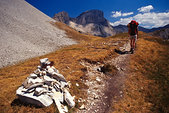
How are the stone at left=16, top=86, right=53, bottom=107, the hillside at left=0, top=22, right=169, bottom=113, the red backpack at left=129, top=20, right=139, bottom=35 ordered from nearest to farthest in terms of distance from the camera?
the stone at left=16, top=86, right=53, bottom=107 → the hillside at left=0, top=22, right=169, bottom=113 → the red backpack at left=129, top=20, right=139, bottom=35

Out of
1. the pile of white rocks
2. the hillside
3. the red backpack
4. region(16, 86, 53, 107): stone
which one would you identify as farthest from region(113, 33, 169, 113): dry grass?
the red backpack

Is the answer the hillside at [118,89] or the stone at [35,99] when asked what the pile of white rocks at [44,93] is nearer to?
the stone at [35,99]

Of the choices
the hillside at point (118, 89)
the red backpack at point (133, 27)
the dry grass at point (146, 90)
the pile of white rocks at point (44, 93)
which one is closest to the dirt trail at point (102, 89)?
the hillside at point (118, 89)

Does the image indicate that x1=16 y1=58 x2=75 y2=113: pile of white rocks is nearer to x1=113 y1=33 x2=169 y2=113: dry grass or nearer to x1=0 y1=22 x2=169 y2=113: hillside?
x1=0 y1=22 x2=169 y2=113: hillside

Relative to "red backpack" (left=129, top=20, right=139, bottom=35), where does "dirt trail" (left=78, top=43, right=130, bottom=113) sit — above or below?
below

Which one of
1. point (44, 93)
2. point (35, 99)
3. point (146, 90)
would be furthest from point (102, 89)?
point (35, 99)

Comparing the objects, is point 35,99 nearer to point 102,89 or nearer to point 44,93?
point 44,93

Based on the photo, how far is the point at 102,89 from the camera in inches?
356

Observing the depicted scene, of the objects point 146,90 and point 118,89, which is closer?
point 146,90

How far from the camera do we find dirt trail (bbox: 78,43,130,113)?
7121mm

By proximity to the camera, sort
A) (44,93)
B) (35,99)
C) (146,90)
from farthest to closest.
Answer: (146,90) < (44,93) < (35,99)

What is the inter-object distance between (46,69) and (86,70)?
5159mm

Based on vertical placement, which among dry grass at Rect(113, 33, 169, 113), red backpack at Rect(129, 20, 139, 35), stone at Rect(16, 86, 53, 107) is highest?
red backpack at Rect(129, 20, 139, 35)

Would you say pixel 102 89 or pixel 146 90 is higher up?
pixel 102 89
